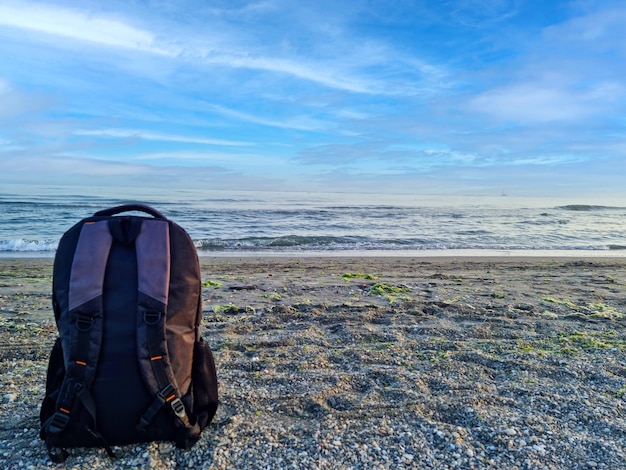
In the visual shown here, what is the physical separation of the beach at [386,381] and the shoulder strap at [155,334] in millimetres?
262

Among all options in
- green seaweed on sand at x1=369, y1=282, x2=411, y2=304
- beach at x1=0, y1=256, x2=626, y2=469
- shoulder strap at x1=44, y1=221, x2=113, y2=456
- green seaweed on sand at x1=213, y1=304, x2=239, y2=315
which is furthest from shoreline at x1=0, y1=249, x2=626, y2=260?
shoulder strap at x1=44, y1=221, x2=113, y2=456

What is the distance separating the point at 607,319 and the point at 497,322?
158 centimetres

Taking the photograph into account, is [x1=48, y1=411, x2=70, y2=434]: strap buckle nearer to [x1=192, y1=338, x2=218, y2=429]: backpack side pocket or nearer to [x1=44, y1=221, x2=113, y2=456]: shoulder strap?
[x1=44, y1=221, x2=113, y2=456]: shoulder strap

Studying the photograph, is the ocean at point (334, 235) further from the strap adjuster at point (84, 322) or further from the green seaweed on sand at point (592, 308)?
the strap adjuster at point (84, 322)

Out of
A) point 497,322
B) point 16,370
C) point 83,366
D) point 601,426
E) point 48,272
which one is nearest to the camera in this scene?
point 83,366

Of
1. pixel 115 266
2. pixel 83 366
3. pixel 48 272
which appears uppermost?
pixel 115 266

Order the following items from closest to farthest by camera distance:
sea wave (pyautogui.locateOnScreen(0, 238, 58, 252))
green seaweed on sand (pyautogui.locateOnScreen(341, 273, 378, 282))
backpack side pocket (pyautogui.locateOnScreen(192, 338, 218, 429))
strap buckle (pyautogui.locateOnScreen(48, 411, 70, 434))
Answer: strap buckle (pyautogui.locateOnScreen(48, 411, 70, 434)) → backpack side pocket (pyautogui.locateOnScreen(192, 338, 218, 429)) → green seaweed on sand (pyautogui.locateOnScreen(341, 273, 378, 282)) → sea wave (pyautogui.locateOnScreen(0, 238, 58, 252))

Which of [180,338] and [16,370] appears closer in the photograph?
[180,338]

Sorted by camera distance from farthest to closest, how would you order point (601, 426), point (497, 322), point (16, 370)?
point (497, 322)
point (16, 370)
point (601, 426)

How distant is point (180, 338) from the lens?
105 inches

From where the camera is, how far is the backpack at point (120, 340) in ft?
8.13

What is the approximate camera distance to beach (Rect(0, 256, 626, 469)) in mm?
2607

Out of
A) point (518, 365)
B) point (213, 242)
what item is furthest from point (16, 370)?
point (213, 242)

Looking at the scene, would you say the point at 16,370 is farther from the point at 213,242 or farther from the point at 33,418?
the point at 213,242
